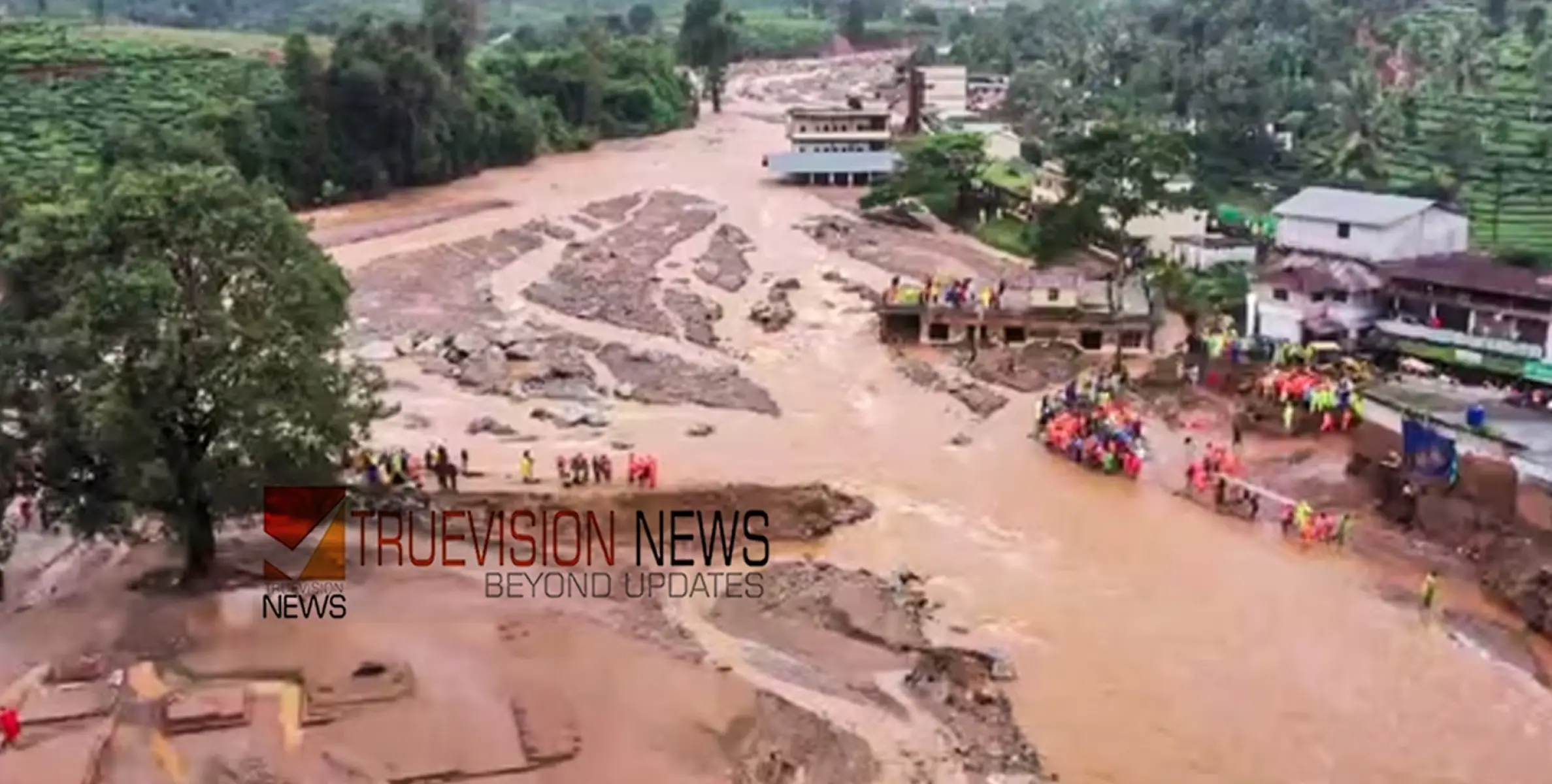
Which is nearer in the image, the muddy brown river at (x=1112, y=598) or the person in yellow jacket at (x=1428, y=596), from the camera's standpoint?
the muddy brown river at (x=1112, y=598)

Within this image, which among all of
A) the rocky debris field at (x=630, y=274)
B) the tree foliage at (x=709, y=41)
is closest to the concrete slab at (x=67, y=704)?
the rocky debris field at (x=630, y=274)

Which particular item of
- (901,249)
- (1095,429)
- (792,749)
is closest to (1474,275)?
(1095,429)

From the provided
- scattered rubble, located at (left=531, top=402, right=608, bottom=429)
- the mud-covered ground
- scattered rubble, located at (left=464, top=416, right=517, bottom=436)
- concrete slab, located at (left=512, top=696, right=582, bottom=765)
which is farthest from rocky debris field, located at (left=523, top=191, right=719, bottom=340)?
concrete slab, located at (left=512, top=696, right=582, bottom=765)

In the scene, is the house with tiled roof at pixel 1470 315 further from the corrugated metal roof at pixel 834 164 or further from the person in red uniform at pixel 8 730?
the corrugated metal roof at pixel 834 164

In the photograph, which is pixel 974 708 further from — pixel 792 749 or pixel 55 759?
pixel 55 759

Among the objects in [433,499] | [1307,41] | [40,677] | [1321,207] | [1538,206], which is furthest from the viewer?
[1307,41]

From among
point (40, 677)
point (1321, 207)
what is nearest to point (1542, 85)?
point (1321, 207)

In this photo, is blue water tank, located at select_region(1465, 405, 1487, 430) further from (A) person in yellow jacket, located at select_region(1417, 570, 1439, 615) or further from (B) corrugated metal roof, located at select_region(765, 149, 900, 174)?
(B) corrugated metal roof, located at select_region(765, 149, 900, 174)

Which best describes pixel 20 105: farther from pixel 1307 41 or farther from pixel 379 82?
pixel 1307 41
